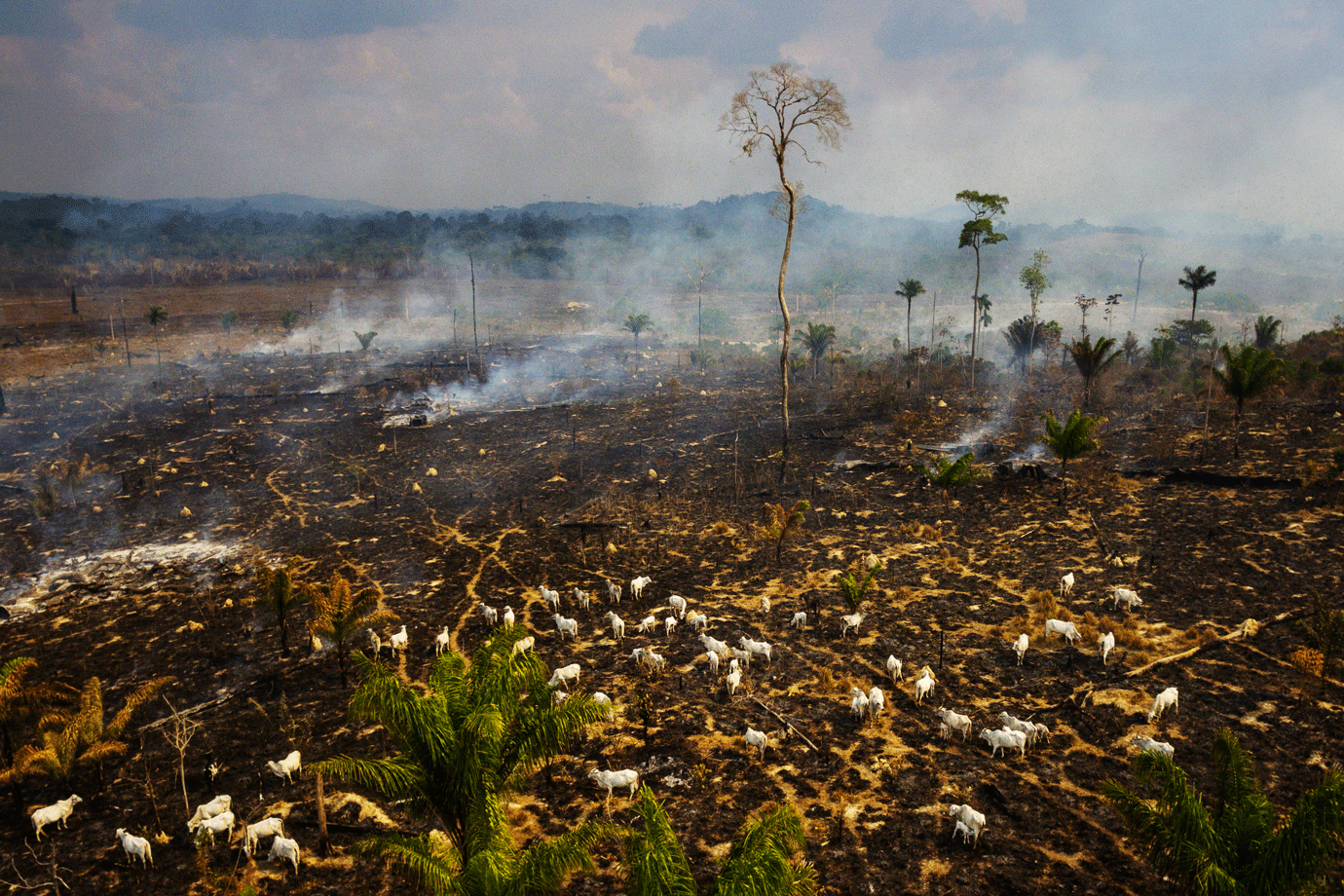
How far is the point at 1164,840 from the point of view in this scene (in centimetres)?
720

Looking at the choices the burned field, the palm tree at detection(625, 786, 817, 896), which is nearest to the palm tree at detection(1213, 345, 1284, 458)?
the burned field

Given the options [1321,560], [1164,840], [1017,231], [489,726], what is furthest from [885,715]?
[1017,231]

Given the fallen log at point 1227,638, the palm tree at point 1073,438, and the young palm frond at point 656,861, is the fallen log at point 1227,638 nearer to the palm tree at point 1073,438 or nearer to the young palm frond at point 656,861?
the palm tree at point 1073,438

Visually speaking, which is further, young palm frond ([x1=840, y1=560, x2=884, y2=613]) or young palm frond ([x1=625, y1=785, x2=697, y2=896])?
young palm frond ([x1=840, y1=560, x2=884, y2=613])

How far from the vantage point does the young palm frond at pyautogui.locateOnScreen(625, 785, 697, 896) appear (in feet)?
19.7

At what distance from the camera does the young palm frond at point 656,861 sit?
6000mm

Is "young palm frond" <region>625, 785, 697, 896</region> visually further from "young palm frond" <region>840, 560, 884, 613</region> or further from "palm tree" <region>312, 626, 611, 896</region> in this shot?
"young palm frond" <region>840, 560, 884, 613</region>

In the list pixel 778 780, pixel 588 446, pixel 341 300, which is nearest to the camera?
pixel 778 780

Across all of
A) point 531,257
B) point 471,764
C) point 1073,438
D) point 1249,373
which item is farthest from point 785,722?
point 531,257

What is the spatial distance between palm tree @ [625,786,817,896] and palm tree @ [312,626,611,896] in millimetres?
653

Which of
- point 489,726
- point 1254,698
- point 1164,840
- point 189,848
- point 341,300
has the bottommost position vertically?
point 189,848

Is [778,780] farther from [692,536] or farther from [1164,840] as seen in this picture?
[692,536]

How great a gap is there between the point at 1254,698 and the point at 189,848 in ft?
56.5

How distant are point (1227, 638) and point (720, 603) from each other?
10781mm
